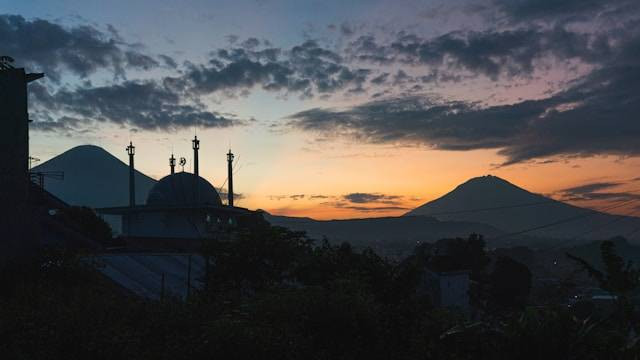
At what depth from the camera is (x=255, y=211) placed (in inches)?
2378

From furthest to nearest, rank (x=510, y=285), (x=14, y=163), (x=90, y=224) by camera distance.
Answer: (x=90, y=224) → (x=510, y=285) → (x=14, y=163)

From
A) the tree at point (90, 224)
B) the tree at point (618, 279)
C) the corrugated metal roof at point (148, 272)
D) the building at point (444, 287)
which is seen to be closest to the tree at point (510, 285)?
the building at point (444, 287)

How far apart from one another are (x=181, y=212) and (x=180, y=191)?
3.51m

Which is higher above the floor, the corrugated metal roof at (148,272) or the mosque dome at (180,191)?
the mosque dome at (180,191)

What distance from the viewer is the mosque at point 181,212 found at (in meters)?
56.5

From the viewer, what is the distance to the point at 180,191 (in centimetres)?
5991

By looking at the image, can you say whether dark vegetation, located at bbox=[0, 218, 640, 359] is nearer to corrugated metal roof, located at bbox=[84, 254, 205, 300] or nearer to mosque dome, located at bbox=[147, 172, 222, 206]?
corrugated metal roof, located at bbox=[84, 254, 205, 300]

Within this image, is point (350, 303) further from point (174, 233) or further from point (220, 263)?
point (174, 233)

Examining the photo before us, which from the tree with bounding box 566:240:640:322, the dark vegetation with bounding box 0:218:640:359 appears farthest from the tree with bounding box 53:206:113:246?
the tree with bounding box 566:240:640:322

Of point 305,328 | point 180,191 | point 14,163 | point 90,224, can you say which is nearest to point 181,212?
point 180,191

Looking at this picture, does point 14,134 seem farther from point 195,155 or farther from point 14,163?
point 195,155

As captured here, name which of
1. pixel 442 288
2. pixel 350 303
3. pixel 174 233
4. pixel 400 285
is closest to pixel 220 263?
pixel 400 285

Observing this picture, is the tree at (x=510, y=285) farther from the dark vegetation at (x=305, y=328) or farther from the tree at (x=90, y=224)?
the dark vegetation at (x=305, y=328)

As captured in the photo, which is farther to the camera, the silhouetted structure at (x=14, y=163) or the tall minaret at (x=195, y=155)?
the tall minaret at (x=195, y=155)
